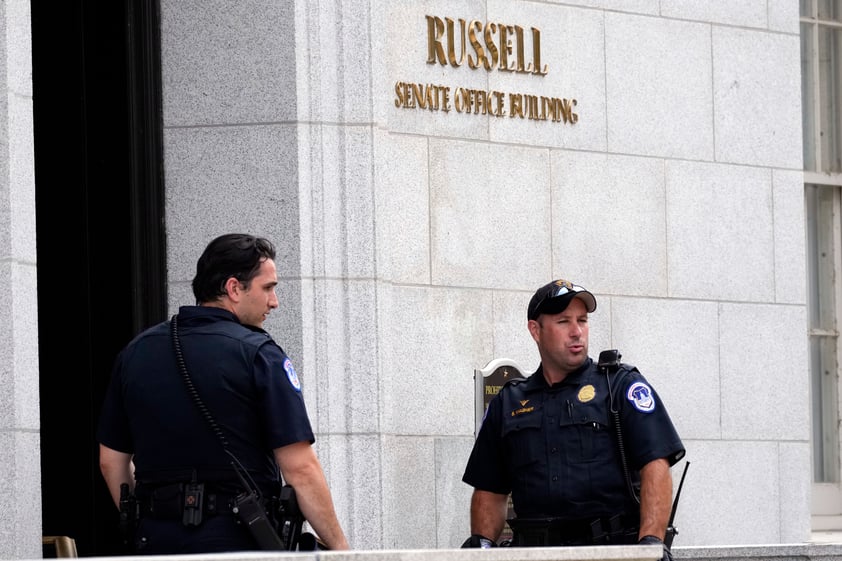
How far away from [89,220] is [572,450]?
3409 mm

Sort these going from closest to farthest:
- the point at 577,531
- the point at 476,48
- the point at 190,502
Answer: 1. the point at 190,502
2. the point at 577,531
3. the point at 476,48

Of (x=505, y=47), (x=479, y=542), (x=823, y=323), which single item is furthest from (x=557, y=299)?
(x=823, y=323)

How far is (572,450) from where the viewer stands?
23.1ft

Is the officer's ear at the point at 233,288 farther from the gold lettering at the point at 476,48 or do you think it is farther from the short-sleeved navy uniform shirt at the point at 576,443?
the gold lettering at the point at 476,48

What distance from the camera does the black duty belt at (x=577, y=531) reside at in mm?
6930

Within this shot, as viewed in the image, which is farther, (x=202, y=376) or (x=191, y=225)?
(x=191, y=225)

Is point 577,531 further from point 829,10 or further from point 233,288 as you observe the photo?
point 829,10

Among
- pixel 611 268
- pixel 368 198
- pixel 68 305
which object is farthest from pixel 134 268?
pixel 611 268

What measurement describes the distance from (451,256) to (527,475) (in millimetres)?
2767

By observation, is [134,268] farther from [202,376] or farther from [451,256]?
[202,376]

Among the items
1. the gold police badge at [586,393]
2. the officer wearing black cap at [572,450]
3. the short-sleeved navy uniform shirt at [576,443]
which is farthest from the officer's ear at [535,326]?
the gold police badge at [586,393]

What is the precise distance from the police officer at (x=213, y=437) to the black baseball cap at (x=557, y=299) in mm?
1395

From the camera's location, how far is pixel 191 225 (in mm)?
9219

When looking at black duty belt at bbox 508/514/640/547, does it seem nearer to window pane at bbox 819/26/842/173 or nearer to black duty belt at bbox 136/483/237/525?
black duty belt at bbox 136/483/237/525
